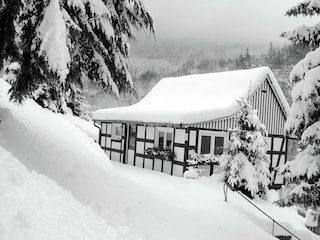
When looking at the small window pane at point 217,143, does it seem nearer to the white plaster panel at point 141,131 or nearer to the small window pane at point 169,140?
the small window pane at point 169,140

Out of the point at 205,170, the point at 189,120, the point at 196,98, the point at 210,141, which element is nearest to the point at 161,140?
the point at 210,141

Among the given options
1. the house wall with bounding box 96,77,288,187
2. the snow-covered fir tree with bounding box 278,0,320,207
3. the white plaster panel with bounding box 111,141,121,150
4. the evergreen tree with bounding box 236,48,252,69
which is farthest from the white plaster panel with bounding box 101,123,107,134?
the evergreen tree with bounding box 236,48,252,69

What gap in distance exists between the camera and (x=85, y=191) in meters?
7.44

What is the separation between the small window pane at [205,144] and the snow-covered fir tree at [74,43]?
8220mm

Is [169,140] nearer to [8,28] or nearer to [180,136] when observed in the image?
[180,136]

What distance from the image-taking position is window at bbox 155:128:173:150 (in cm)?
1811

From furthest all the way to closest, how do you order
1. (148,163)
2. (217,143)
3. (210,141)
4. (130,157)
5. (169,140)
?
1. (130,157)
2. (148,163)
3. (169,140)
4. (217,143)
5. (210,141)

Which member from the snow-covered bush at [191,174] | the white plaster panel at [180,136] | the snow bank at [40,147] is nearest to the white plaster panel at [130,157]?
the white plaster panel at [180,136]

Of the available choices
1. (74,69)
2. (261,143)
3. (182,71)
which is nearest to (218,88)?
(261,143)

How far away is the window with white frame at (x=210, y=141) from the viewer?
1729cm

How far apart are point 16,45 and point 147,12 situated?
3457mm

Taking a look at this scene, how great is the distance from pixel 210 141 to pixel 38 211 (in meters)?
12.9

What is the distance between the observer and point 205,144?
17.5m

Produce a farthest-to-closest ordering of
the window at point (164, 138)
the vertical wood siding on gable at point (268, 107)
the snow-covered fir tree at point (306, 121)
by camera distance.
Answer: the vertical wood siding on gable at point (268, 107), the window at point (164, 138), the snow-covered fir tree at point (306, 121)
